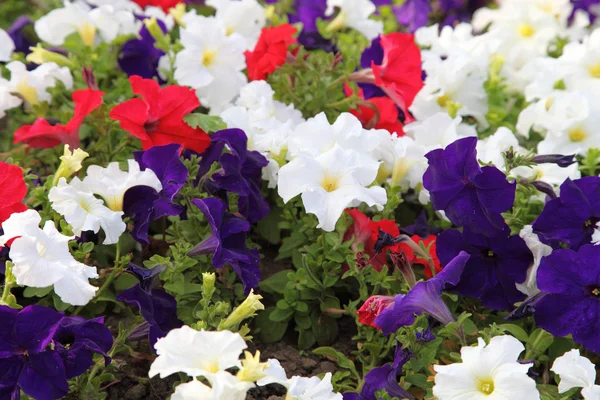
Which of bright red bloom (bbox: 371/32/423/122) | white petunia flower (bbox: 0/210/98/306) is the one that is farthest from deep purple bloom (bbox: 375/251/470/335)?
bright red bloom (bbox: 371/32/423/122)

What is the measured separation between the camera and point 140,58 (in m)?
2.26

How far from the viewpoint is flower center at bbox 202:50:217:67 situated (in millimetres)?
2088

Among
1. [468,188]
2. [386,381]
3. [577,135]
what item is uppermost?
[468,188]

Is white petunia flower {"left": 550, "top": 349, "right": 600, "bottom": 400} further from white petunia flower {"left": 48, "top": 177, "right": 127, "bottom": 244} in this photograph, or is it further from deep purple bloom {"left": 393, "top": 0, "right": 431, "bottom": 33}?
deep purple bloom {"left": 393, "top": 0, "right": 431, "bottom": 33}

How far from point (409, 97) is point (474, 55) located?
0.32 m

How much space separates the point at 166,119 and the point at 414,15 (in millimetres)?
1373

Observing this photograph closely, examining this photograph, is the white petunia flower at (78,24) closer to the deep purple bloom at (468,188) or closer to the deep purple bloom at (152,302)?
the deep purple bloom at (152,302)

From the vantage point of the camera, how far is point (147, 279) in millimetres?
1508

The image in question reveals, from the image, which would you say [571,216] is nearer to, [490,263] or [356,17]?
[490,263]

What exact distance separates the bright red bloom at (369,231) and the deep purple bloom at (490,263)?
13cm

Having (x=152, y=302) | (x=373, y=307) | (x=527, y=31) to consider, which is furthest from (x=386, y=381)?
(x=527, y=31)

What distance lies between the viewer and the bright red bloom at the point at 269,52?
208cm

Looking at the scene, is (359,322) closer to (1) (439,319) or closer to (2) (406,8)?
(1) (439,319)

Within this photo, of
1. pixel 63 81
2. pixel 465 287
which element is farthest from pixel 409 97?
pixel 63 81
